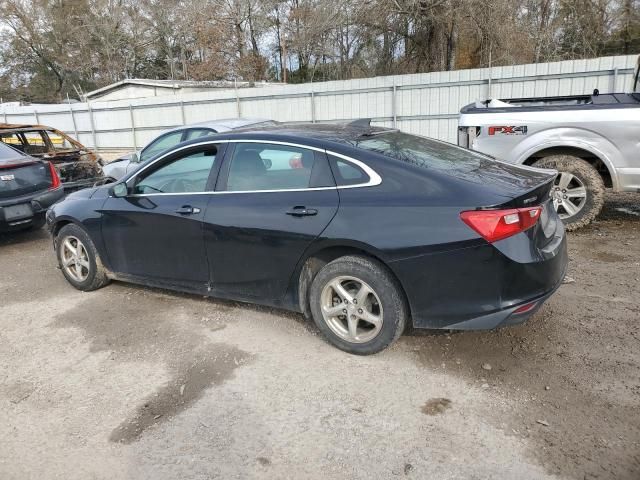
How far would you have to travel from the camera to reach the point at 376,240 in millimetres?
3291

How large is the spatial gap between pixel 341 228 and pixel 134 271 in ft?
7.42

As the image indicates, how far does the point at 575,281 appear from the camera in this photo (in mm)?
4719

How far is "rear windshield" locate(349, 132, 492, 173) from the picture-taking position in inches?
139

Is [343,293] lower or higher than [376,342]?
higher

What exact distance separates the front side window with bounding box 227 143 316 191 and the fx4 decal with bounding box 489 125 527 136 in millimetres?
3455

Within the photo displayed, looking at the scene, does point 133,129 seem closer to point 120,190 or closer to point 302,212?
point 120,190

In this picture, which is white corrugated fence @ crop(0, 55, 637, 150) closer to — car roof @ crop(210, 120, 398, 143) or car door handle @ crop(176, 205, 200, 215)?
car roof @ crop(210, 120, 398, 143)

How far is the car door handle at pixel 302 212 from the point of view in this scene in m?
3.55

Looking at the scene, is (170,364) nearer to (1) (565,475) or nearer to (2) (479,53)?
(1) (565,475)

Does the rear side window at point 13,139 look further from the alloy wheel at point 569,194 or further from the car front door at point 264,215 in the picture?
the alloy wheel at point 569,194

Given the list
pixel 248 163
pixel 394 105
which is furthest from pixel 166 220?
pixel 394 105

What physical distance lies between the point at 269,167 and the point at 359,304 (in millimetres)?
1261

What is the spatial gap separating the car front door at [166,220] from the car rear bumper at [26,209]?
2.90 m

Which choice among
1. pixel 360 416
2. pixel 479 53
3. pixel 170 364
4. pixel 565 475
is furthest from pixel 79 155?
pixel 479 53
